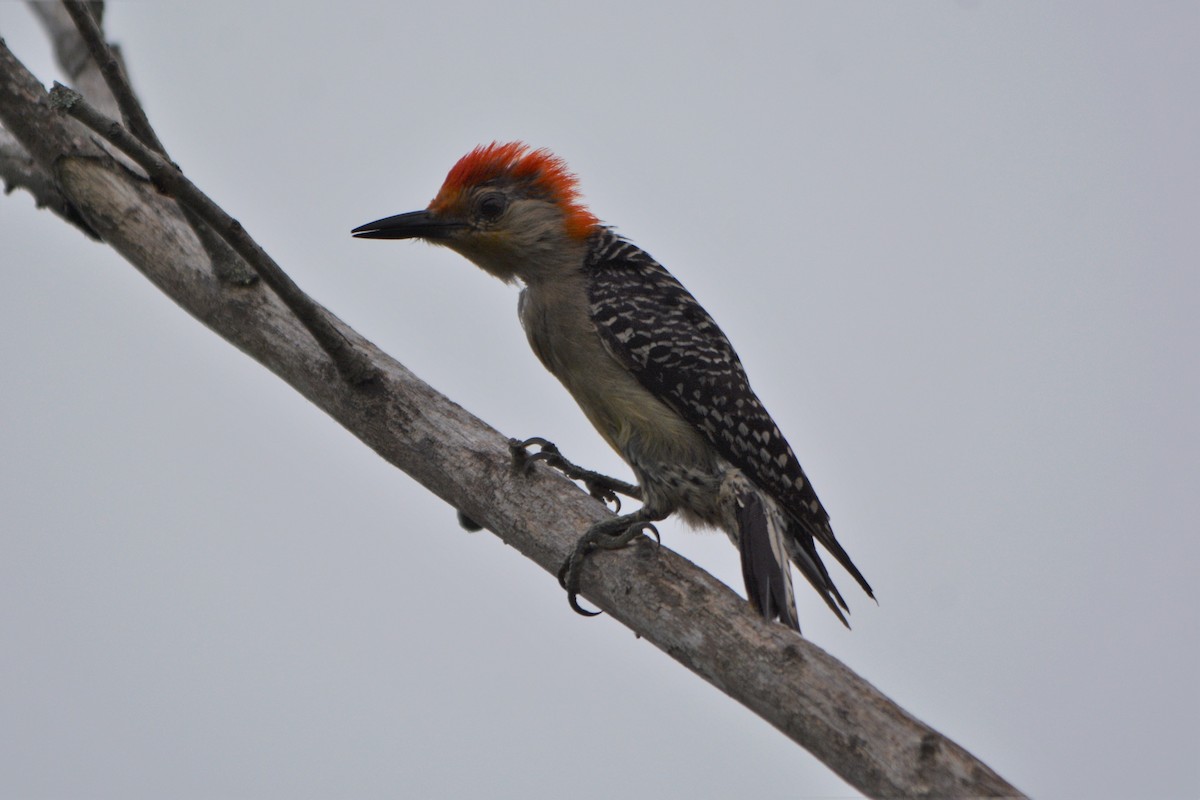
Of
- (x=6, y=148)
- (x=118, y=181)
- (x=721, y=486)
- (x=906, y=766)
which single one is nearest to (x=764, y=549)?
(x=721, y=486)

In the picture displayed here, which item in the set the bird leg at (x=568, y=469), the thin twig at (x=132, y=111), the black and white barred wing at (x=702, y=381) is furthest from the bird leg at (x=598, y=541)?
the thin twig at (x=132, y=111)

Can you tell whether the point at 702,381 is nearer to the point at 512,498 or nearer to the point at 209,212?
the point at 512,498

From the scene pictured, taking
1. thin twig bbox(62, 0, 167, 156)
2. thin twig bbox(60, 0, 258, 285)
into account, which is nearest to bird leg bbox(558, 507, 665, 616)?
Answer: thin twig bbox(60, 0, 258, 285)

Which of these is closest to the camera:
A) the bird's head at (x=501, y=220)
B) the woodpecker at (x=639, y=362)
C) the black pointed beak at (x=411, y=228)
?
the woodpecker at (x=639, y=362)

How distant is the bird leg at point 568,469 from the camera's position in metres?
4.93

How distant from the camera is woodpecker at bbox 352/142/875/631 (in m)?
5.70

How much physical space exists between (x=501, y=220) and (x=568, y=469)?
1.55 m

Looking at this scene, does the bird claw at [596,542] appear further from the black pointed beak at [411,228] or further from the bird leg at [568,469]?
the black pointed beak at [411,228]

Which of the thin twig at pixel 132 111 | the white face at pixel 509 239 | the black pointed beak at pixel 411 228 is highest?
the white face at pixel 509 239

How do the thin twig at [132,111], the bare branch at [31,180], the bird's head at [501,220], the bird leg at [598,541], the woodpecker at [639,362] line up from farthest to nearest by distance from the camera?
1. the bird's head at [501,220]
2. the bare branch at [31,180]
3. the woodpecker at [639,362]
4. the bird leg at [598,541]
5. the thin twig at [132,111]

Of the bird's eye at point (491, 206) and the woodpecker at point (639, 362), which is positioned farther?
the bird's eye at point (491, 206)

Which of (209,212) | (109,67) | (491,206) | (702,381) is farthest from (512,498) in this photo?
(109,67)

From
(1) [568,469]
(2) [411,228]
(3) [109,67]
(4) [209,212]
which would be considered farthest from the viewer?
(2) [411,228]

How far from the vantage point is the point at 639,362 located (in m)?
5.88
